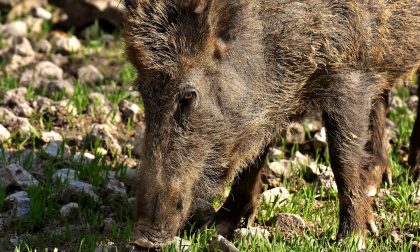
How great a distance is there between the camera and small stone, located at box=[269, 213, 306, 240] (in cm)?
575

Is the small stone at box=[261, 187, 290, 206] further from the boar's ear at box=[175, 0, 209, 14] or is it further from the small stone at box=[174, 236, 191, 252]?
the boar's ear at box=[175, 0, 209, 14]

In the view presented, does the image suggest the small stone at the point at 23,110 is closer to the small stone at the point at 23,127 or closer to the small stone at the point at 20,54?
the small stone at the point at 23,127

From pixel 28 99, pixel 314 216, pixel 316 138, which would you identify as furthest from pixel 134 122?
pixel 314 216

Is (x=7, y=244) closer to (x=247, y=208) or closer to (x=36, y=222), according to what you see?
(x=36, y=222)

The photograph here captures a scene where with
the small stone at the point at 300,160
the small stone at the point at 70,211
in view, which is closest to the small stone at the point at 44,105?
the small stone at the point at 70,211

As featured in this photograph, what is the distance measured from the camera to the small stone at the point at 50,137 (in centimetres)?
713

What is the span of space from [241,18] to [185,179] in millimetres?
1018

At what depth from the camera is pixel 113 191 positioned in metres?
6.32

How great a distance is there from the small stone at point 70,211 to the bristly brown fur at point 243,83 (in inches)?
38.4

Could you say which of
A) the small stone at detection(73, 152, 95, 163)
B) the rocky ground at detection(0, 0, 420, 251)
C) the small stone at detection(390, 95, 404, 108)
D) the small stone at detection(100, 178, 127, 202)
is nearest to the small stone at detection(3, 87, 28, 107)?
the rocky ground at detection(0, 0, 420, 251)

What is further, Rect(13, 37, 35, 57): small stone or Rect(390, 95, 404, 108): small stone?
Rect(13, 37, 35, 57): small stone

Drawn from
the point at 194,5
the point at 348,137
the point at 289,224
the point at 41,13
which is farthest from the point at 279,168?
the point at 41,13

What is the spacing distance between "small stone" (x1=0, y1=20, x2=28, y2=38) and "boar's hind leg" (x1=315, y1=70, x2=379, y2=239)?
4590 millimetres

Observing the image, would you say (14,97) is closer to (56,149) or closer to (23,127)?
(23,127)
